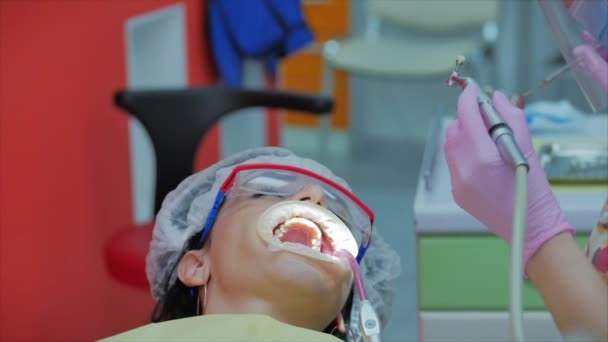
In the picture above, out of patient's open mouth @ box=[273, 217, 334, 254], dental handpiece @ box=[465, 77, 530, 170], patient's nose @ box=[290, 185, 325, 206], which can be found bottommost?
patient's open mouth @ box=[273, 217, 334, 254]

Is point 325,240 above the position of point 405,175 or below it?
above

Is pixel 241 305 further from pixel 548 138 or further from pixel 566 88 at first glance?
pixel 566 88

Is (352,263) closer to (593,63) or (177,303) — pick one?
(177,303)

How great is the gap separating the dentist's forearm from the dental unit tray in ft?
1.87

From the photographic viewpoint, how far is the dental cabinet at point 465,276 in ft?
5.11

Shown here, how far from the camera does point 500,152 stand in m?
1.09

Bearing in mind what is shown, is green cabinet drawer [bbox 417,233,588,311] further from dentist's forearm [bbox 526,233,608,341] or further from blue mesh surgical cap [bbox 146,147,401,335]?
dentist's forearm [bbox 526,233,608,341]

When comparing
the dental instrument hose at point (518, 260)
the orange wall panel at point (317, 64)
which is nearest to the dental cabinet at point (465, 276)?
the dental instrument hose at point (518, 260)

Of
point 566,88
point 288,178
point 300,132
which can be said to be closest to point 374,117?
point 300,132

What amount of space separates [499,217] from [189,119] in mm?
1117

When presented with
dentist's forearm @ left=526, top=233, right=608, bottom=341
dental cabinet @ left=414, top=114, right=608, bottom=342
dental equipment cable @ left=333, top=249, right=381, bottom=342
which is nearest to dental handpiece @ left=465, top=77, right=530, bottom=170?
dentist's forearm @ left=526, top=233, right=608, bottom=341

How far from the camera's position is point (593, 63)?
1.36 meters

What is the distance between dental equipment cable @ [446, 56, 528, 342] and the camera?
93 cm

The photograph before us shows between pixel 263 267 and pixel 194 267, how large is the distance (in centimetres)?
16
